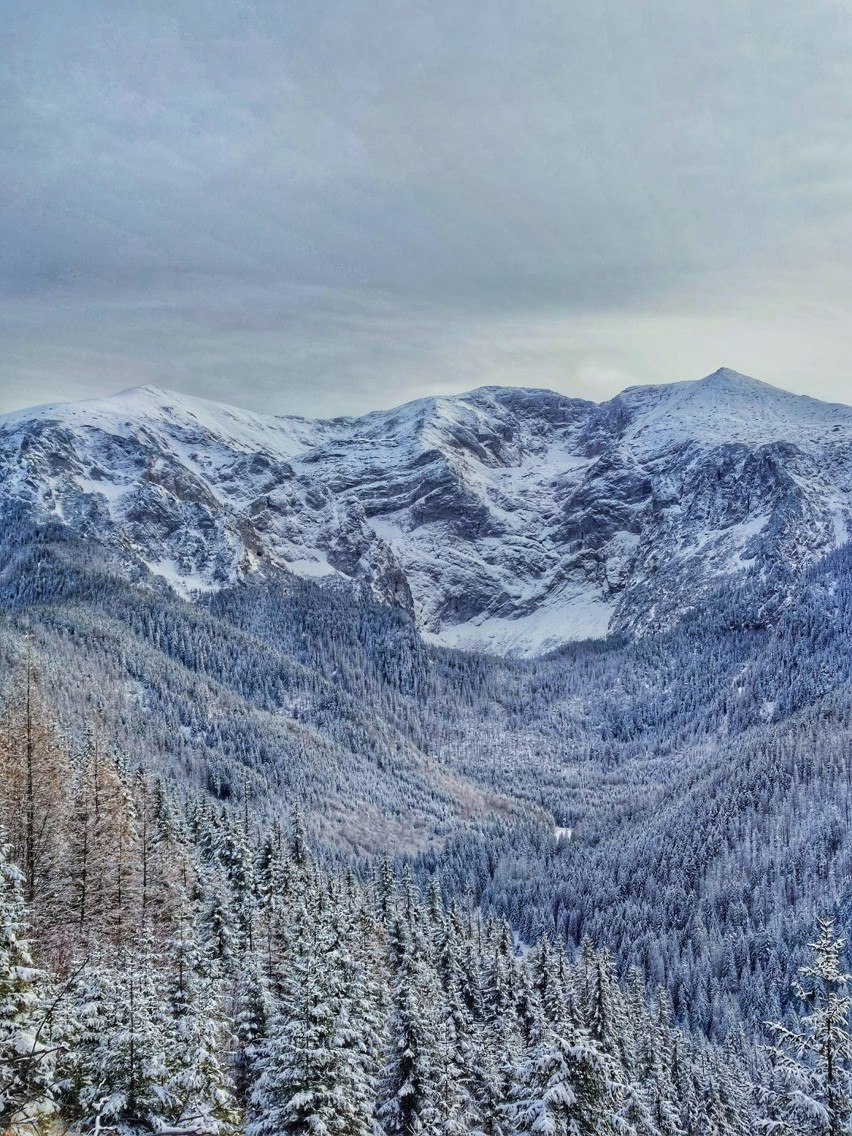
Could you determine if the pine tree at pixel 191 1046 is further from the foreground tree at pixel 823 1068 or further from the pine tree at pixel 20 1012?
the foreground tree at pixel 823 1068

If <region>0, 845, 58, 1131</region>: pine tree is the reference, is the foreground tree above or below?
below

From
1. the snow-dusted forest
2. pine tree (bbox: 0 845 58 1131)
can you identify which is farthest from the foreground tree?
pine tree (bbox: 0 845 58 1131)

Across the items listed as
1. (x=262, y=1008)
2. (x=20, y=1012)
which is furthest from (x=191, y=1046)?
(x=262, y=1008)

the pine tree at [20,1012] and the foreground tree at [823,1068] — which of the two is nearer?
the pine tree at [20,1012]

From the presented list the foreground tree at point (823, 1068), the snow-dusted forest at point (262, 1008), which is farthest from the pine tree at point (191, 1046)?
the foreground tree at point (823, 1068)

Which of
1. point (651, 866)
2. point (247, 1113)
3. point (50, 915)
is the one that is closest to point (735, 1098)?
point (247, 1113)

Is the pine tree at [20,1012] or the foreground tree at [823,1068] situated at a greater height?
the pine tree at [20,1012]

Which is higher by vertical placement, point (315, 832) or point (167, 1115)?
point (167, 1115)

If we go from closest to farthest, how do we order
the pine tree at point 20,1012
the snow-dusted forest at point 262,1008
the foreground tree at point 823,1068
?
the pine tree at point 20,1012
the snow-dusted forest at point 262,1008
the foreground tree at point 823,1068

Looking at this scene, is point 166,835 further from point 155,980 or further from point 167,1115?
point 167,1115

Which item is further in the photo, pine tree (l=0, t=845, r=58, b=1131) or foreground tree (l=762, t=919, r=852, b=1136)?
foreground tree (l=762, t=919, r=852, b=1136)

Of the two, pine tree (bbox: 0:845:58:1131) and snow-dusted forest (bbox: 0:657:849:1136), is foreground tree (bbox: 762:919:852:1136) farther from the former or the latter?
pine tree (bbox: 0:845:58:1131)
